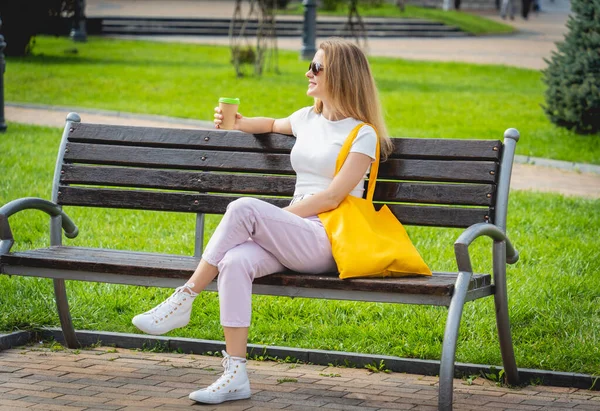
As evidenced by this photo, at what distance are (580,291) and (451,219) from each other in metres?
1.48

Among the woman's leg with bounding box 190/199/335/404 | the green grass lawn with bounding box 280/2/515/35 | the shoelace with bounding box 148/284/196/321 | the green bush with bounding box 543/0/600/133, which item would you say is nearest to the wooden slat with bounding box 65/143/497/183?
the woman's leg with bounding box 190/199/335/404

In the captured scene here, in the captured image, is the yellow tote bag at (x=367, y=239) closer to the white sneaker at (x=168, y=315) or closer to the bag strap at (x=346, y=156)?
the bag strap at (x=346, y=156)

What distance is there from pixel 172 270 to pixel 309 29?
63.1 feet

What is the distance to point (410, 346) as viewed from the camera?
5.16 meters

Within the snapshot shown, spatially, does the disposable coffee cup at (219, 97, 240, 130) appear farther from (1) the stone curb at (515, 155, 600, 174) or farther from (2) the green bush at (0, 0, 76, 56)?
(2) the green bush at (0, 0, 76, 56)

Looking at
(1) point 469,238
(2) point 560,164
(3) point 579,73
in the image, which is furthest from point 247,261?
(3) point 579,73

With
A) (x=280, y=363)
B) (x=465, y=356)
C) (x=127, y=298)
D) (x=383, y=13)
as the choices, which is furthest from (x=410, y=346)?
(x=383, y=13)

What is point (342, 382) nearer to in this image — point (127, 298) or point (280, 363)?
point (280, 363)

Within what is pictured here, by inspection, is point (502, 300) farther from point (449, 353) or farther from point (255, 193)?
point (255, 193)

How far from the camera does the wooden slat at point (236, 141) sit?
188 inches

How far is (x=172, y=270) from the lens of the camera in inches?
176

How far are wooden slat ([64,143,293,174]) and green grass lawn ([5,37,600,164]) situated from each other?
7203 millimetres

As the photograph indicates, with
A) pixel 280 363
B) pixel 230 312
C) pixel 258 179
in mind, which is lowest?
pixel 280 363

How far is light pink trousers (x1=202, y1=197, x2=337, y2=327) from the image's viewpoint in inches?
168
